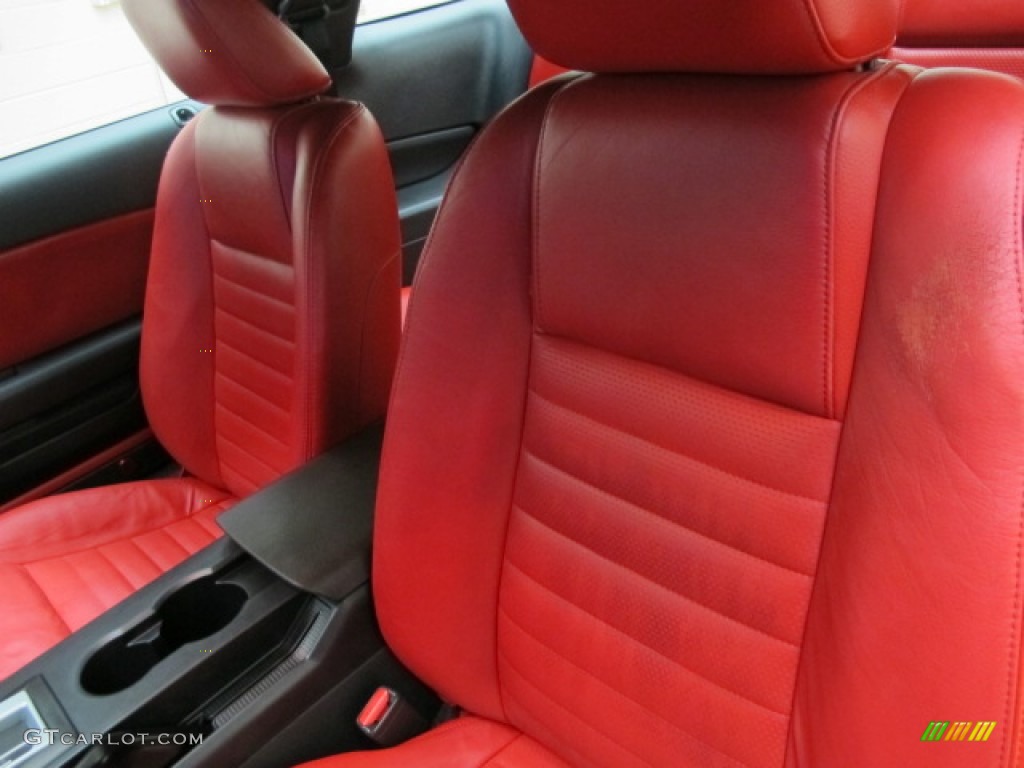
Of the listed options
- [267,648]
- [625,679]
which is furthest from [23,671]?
[625,679]

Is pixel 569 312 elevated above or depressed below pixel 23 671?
above

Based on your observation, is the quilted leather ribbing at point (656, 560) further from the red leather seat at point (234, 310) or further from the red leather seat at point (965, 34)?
the red leather seat at point (965, 34)

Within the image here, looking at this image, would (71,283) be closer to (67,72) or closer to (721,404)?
(67,72)

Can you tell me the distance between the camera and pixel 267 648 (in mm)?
1074

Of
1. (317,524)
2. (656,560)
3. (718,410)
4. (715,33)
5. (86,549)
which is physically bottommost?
(86,549)

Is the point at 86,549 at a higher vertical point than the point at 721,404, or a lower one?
lower

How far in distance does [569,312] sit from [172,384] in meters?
1.02

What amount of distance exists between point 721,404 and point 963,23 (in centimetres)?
143

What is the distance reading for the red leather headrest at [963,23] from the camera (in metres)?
1.68

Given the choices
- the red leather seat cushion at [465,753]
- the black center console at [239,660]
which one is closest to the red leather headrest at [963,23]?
the black center console at [239,660]

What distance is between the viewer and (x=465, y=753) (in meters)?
1.03

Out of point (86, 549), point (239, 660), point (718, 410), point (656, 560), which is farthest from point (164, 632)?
point (718, 410)

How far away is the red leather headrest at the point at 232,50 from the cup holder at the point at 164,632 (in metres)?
0.72

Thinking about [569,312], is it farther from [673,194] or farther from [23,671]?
[23,671]
